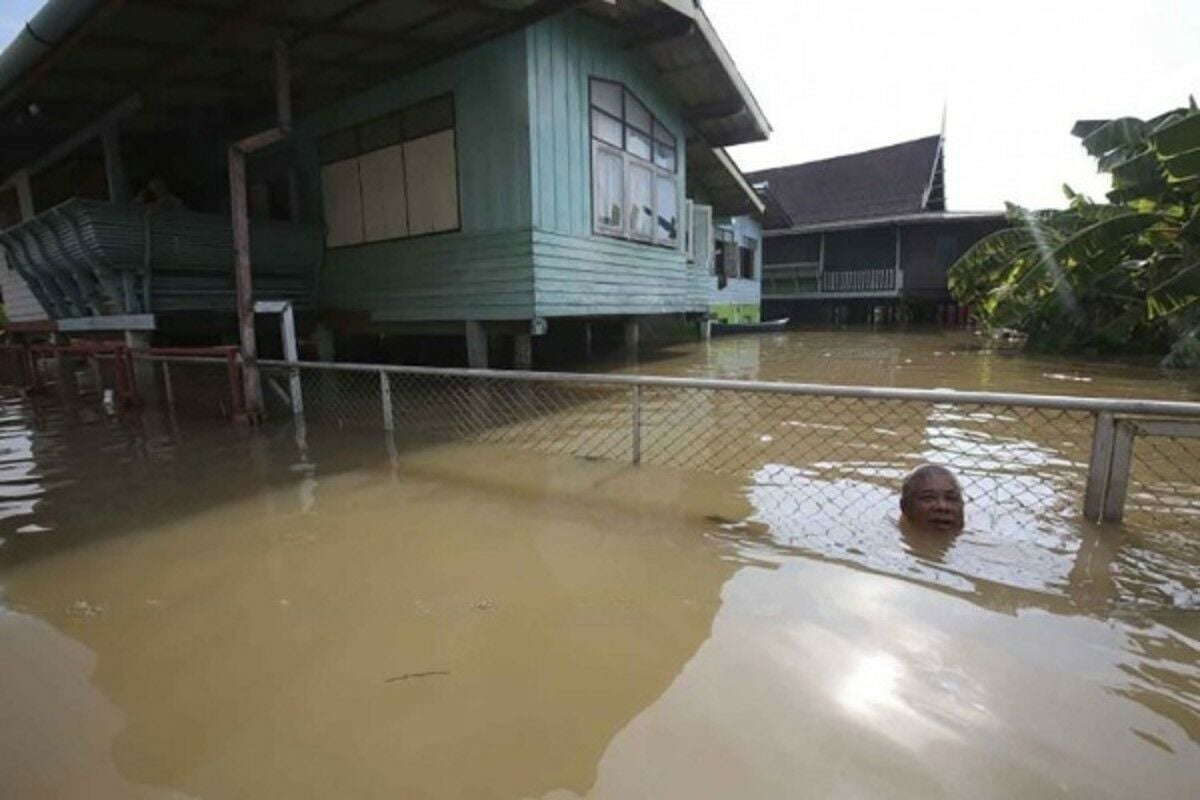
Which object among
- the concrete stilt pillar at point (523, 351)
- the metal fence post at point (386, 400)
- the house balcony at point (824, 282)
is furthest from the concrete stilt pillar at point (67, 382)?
the house balcony at point (824, 282)

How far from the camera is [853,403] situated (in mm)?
7566

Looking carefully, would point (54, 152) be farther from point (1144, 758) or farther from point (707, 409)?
point (1144, 758)

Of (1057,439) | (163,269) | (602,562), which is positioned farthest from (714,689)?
(163,269)

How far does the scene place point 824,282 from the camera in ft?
87.4

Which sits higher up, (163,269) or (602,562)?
(163,269)

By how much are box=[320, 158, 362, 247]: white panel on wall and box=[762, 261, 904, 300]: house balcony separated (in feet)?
70.2

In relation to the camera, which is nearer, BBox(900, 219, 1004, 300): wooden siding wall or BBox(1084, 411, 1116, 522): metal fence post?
BBox(1084, 411, 1116, 522): metal fence post

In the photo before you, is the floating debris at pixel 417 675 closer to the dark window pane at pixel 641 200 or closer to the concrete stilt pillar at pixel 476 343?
the concrete stilt pillar at pixel 476 343

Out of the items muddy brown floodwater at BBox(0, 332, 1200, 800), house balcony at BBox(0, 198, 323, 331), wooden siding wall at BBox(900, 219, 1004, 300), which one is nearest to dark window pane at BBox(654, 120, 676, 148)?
house balcony at BBox(0, 198, 323, 331)

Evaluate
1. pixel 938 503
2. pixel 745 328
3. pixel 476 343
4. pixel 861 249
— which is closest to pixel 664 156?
pixel 476 343

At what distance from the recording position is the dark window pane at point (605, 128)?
9.18 metres

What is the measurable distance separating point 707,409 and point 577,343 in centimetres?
730

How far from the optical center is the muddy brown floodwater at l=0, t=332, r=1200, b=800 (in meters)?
1.78

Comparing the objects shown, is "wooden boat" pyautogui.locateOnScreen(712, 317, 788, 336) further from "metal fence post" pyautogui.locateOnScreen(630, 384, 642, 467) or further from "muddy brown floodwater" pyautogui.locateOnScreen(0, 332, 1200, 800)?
"muddy brown floodwater" pyautogui.locateOnScreen(0, 332, 1200, 800)
